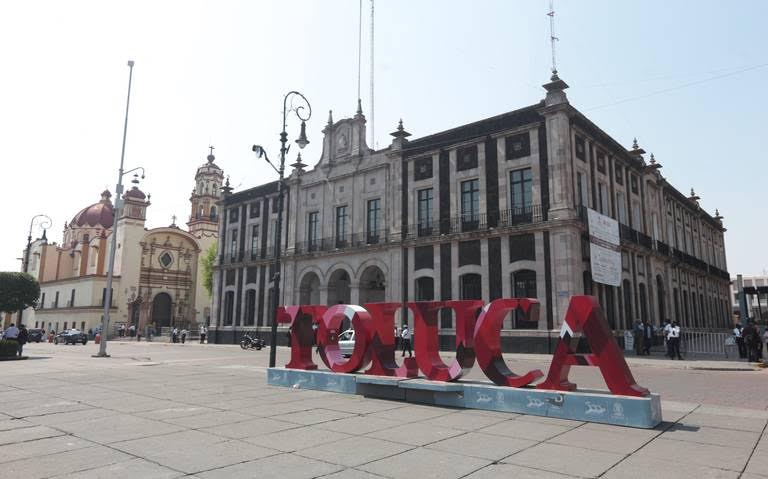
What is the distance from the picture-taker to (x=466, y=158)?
27.5 m

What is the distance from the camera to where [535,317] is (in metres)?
8.83

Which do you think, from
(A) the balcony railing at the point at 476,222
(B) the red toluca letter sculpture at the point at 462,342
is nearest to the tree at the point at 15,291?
(A) the balcony railing at the point at 476,222

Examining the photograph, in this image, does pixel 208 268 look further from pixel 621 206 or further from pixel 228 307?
pixel 621 206

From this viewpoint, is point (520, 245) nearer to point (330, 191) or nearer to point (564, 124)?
point (564, 124)

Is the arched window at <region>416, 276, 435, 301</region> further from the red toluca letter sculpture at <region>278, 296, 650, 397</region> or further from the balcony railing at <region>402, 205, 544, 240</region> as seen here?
the red toluca letter sculpture at <region>278, 296, 650, 397</region>

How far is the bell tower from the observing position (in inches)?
2707

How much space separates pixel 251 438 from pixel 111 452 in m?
1.60

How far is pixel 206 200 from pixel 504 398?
67.0m

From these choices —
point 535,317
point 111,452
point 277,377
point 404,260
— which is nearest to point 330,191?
point 404,260

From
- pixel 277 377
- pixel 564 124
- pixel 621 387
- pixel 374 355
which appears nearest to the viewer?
pixel 621 387

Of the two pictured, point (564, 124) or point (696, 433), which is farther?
point (564, 124)

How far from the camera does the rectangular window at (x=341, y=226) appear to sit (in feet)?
107

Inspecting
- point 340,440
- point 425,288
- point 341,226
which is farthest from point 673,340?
point 341,226

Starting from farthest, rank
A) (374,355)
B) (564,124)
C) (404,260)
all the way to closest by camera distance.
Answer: (404,260) → (564,124) → (374,355)
